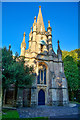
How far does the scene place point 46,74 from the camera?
21.3 meters

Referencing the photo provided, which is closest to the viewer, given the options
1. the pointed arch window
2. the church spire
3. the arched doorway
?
the arched doorway

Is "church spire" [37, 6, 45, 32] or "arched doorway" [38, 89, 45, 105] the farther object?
"church spire" [37, 6, 45, 32]

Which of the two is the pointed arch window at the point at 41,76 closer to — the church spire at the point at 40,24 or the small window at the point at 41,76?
the small window at the point at 41,76

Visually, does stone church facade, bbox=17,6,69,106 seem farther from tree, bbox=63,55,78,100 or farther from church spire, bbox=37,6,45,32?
tree, bbox=63,55,78,100

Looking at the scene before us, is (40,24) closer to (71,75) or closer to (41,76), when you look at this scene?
(41,76)

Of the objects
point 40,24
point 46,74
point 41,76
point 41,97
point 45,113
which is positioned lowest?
point 45,113

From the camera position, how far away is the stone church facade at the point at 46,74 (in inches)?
743

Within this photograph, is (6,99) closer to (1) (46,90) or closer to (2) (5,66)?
(1) (46,90)

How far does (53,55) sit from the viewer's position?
23109 mm

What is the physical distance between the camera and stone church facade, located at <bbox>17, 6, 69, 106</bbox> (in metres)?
18.9

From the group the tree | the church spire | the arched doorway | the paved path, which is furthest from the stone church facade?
the tree

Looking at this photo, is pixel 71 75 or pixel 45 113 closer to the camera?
pixel 45 113

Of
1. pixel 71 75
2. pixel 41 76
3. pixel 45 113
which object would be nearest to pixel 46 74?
pixel 41 76

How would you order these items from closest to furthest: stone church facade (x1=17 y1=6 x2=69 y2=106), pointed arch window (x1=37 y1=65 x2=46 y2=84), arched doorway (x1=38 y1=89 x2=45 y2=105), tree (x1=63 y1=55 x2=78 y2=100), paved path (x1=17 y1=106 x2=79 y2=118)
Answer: paved path (x1=17 y1=106 x2=79 y2=118)
stone church facade (x1=17 y1=6 x2=69 y2=106)
arched doorway (x1=38 y1=89 x2=45 y2=105)
pointed arch window (x1=37 y1=65 x2=46 y2=84)
tree (x1=63 y1=55 x2=78 y2=100)
